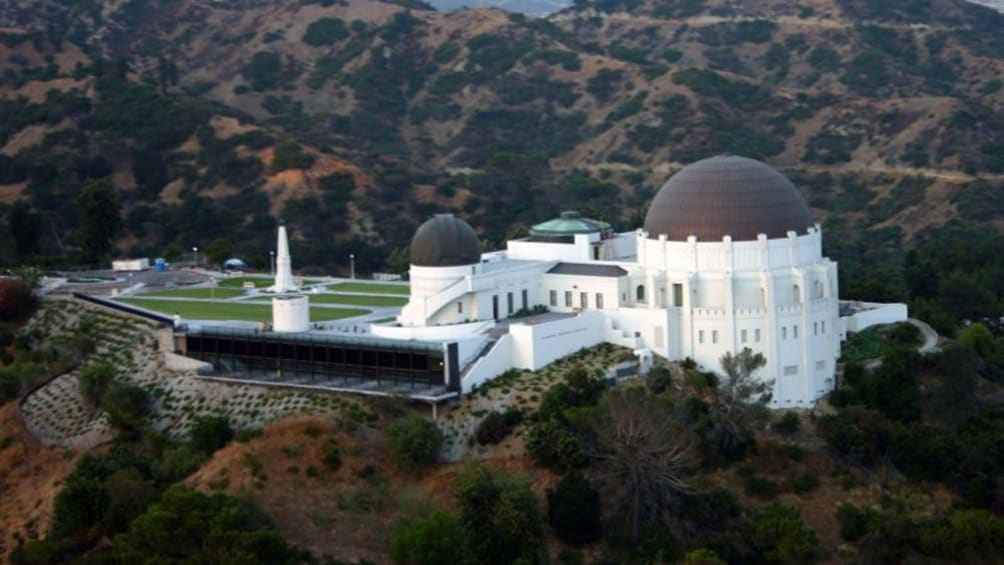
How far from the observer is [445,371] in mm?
68500

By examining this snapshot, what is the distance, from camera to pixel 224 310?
3233 inches

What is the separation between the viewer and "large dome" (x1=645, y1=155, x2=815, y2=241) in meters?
72.9

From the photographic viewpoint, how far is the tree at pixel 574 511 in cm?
6200

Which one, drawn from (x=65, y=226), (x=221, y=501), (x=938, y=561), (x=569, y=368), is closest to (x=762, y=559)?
(x=938, y=561)

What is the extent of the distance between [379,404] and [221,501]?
9959mm

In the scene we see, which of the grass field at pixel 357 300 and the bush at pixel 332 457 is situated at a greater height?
the grass field at pixel 357 300

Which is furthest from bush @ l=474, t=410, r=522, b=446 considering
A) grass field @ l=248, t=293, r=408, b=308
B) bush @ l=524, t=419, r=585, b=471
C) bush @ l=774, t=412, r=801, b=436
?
grass field @ l=248, t=293, r=408, b=308

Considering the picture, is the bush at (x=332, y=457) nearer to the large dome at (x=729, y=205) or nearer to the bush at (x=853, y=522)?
the large dome at (x=729, y=205)

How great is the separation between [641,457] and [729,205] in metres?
14.6

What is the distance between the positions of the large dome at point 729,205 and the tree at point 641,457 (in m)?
11.2


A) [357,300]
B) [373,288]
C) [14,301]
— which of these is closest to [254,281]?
[373,288]

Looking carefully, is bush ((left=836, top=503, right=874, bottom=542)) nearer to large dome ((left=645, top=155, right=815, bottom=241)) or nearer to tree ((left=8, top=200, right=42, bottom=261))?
large dome ((left=645, top=155, right=815, bottom=241))

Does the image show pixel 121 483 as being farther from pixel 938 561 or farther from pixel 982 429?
pixel 982 429

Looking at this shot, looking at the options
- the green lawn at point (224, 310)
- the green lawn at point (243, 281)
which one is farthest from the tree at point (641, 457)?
the green lawn at point (243, 281)
